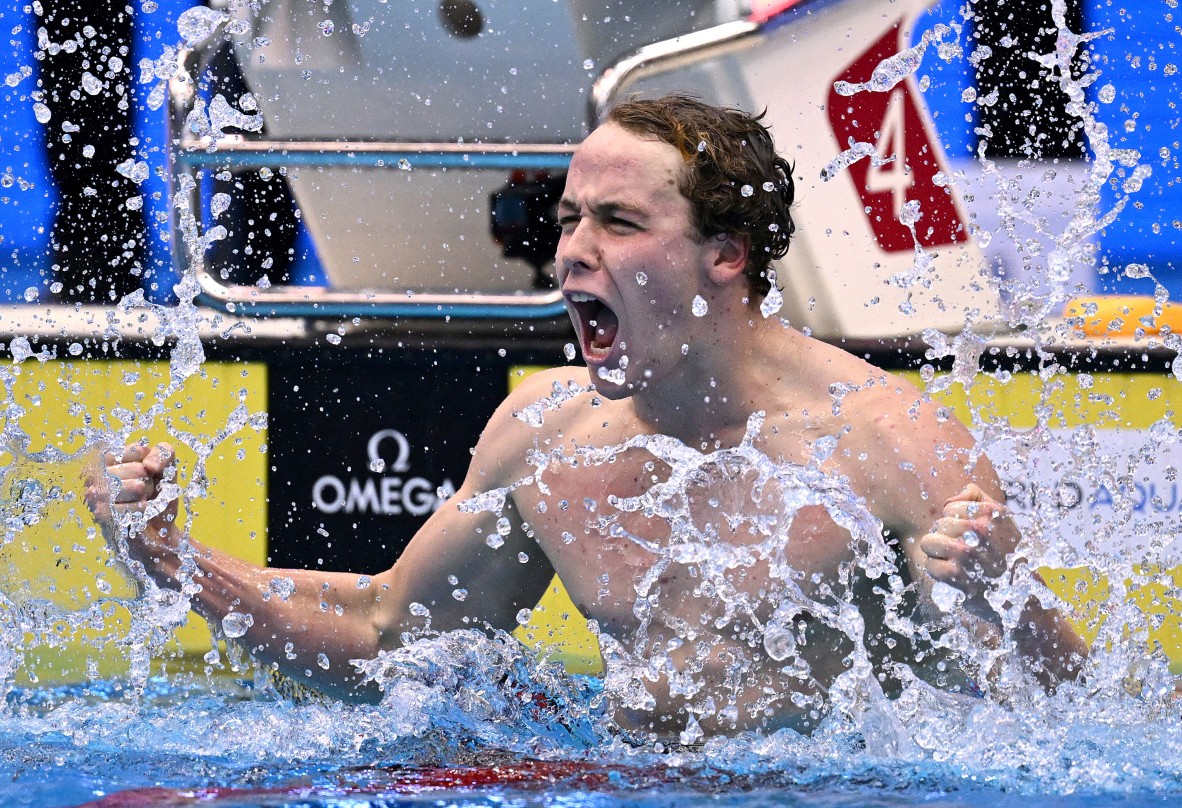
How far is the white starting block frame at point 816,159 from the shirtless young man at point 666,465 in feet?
3.86

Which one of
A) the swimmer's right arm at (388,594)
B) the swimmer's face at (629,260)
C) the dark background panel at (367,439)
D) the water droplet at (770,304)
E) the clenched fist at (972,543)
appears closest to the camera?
the clenched fist at (972,543)

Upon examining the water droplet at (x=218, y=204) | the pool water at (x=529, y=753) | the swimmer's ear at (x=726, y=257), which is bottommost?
the pool water at (x=529, y=753)

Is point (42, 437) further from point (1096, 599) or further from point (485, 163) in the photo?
point (1096, 599)

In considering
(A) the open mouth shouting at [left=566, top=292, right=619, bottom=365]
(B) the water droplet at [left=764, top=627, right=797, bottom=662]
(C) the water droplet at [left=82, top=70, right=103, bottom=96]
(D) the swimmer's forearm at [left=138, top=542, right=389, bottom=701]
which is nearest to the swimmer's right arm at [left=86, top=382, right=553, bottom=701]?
(D) the swimmer's forearm at [left=138, top=542, right=389, bottom=701]

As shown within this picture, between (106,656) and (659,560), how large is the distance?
1.90 m

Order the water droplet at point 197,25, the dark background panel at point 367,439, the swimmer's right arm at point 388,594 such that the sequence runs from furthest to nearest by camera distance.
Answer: the dark background panel at point 367,439, the water droplet at point 197,25, the swimmer's right arm at point 388,594

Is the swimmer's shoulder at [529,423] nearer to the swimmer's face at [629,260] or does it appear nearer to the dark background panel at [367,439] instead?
the swimmer's face at [629,260]

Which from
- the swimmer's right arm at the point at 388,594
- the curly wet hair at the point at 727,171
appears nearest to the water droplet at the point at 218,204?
the swimmer's right arm at the point at 388,594

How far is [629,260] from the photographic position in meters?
2.06

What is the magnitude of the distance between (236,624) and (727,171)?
39.7 inches

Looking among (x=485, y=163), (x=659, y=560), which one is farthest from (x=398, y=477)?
(x=659, y=560)

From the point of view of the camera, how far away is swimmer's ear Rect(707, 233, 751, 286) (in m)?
2.15

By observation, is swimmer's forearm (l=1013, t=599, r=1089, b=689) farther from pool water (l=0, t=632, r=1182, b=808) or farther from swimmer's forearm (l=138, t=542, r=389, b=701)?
swimmer's forearm (l=138, t=542, r=389, b=701)

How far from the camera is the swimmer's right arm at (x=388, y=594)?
2.34 metres
